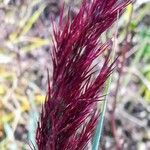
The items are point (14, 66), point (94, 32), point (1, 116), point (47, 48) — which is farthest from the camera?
point (47, 48)

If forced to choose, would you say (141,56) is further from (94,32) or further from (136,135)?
(94,32)

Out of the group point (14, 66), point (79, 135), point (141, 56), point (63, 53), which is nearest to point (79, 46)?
point (63, 53)

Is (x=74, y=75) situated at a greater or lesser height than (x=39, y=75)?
lesser

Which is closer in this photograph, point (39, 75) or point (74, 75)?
point (74, 75)

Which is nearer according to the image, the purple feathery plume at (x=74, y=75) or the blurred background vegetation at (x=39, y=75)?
the purple feathery plume at (x=74, y=75)

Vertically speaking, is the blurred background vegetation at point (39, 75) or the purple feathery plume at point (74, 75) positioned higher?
the blurred background vegetation at point (39, 75)
